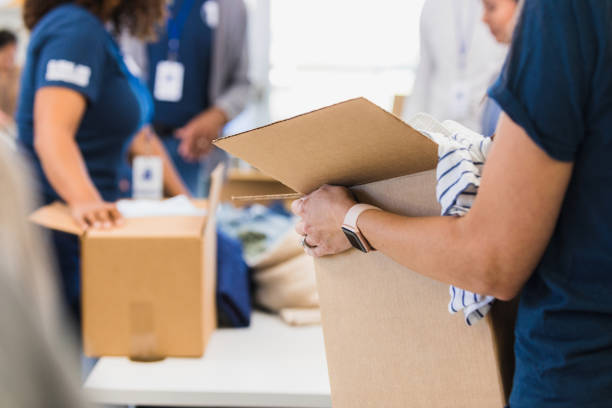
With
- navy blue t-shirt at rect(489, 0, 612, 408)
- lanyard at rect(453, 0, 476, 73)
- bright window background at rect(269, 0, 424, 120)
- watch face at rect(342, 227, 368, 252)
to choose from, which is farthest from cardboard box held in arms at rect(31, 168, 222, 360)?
bright window background at rect(269, 0, 424, 120)

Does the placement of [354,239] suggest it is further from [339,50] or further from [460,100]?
[339,50]

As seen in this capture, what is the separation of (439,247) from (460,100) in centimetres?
217

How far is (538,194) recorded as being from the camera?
0.59 meters

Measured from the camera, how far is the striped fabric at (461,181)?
0.70m

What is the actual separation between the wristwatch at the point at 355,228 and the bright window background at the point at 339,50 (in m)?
4.04

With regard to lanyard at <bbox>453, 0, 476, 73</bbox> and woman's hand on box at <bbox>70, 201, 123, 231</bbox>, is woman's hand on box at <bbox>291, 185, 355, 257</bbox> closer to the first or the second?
woman's hand on box at <bbox>70, 201, 123, 231</bbox>

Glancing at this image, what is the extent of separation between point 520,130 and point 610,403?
0.32 meters

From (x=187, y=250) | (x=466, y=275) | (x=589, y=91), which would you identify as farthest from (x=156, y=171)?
(x=589, y=91)

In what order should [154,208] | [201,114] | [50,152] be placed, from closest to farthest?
[50,152] → [154,208] → [201,114]

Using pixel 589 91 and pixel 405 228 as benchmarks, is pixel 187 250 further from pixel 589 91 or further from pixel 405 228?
pixel 589 91

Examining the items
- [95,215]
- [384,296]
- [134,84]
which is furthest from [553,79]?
[134,84]

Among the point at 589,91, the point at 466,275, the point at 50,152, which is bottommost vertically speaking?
the point at 50,152

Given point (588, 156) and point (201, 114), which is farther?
point (201, 114)

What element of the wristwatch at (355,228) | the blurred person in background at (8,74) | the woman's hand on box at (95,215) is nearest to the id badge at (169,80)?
the woman's hand on box at (95,215)
